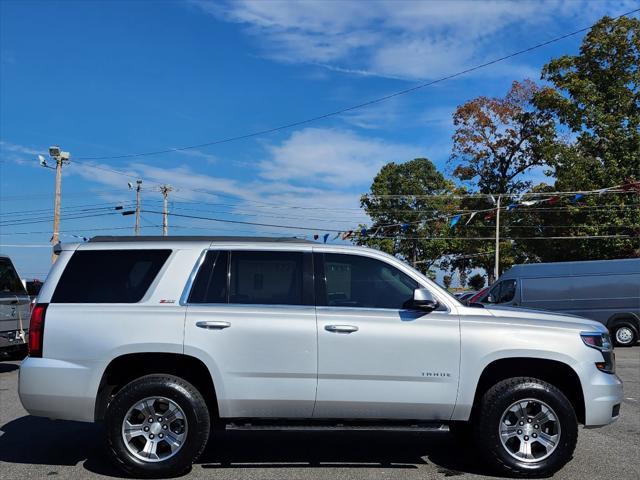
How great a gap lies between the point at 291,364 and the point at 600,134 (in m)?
27.0

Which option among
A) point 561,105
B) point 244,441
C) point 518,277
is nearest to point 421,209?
point 561,105

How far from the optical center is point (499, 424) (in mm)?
5016

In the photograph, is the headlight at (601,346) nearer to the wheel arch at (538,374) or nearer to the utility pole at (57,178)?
the wheel arch at (538,374)

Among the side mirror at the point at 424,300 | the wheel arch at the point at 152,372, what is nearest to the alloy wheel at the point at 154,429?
the wheel arch at the point at 152,372

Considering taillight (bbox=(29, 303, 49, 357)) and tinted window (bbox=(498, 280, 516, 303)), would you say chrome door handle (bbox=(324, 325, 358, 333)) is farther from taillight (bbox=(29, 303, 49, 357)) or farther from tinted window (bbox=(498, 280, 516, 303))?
tinted window (bbox=(498, 280, 516, 303))

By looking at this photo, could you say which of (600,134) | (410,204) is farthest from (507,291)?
(410,204)

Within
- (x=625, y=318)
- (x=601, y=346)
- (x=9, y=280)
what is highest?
(x=9, y=280)

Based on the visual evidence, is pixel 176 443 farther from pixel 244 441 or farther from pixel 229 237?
pixel 229 237

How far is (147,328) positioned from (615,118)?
2796cm

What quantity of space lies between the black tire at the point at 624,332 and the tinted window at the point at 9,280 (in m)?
16.0

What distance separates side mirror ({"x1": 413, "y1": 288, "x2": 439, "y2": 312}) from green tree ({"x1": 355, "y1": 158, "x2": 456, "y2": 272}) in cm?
4139

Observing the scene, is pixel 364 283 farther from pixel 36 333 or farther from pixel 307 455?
pixel 36 333

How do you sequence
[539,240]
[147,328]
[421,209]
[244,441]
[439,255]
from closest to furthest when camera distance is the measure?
[147,328]
[244,441]
[539,240]
[421,209]
[439,255]

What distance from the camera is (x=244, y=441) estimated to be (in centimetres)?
625
